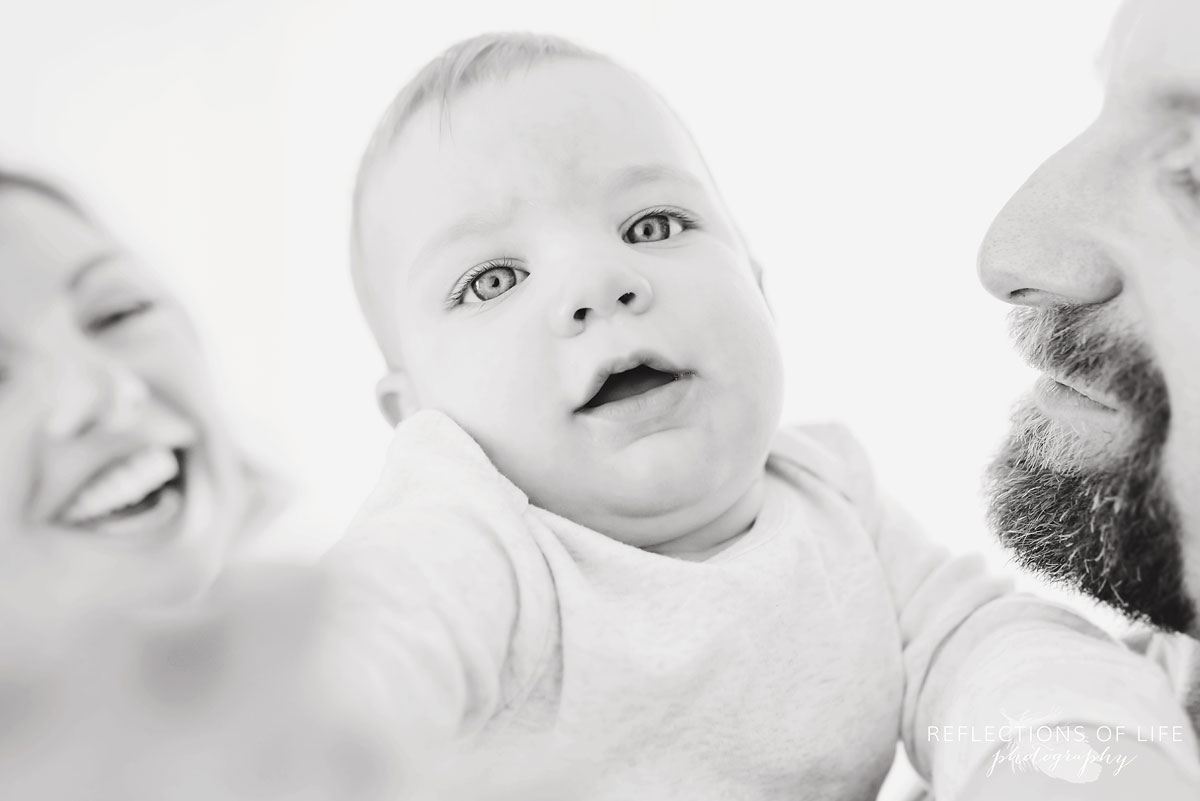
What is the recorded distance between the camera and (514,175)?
0.75 m

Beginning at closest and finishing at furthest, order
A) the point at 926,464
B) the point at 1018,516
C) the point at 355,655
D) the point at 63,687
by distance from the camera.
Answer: the point at 63,687 → the point at 355,655 → the point at 1018,516 → the point at 926,464

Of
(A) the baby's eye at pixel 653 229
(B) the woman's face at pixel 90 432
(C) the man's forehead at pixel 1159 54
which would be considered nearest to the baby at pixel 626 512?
(A) the baby's eye at pixel 653 229

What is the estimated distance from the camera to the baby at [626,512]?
2.14 ft

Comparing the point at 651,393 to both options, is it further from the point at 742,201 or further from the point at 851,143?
the point at 742,201

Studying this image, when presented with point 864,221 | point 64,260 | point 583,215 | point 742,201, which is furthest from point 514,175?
point 742,201

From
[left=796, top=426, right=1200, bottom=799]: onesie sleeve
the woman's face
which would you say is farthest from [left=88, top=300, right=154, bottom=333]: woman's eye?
[left=796, top=426, right=1200, bottom=799]: onesie sleeve

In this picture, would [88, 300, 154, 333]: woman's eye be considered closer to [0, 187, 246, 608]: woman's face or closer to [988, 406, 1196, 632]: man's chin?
[0, 187, 246, 608]: woman's face

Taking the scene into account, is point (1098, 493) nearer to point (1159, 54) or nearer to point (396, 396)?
point (1159, 54)

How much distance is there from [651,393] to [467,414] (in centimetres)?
14

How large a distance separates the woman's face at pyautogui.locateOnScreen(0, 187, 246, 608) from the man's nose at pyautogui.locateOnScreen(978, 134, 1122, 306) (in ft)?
1.89

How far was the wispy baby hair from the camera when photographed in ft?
2.67

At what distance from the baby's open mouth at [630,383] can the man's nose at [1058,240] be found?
0.25 meters

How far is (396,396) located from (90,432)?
51 cm

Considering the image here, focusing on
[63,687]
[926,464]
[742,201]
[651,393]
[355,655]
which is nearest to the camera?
[63,687]
